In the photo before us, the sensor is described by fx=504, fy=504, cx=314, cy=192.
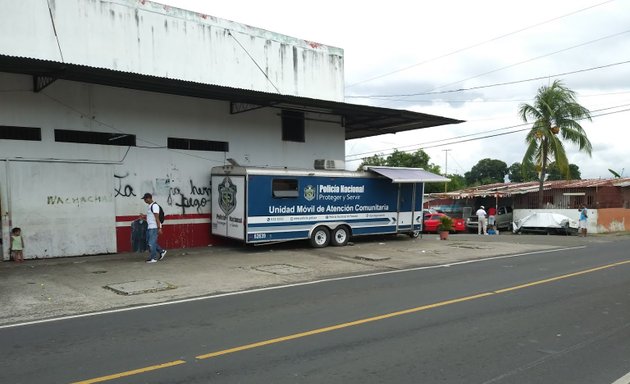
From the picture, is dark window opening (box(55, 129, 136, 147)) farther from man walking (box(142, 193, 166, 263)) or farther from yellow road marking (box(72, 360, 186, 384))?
yellow road marking (box(72, 360, 186, 384))

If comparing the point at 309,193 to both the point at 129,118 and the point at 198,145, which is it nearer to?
the point at 198,145

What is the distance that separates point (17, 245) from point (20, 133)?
2.97m

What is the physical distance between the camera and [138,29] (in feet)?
60.3

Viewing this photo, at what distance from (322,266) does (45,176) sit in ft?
25.7

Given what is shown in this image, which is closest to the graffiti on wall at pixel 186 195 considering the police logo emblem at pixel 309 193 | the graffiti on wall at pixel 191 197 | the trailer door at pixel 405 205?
the graffiti on wall at pixel 191 197

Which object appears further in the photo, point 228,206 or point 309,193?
point 309,193

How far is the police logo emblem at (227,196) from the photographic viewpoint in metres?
15.6

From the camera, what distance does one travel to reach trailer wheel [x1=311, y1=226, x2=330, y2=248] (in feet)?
55.3

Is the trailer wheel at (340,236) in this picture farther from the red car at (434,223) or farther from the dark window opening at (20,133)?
the red car at (434,223)

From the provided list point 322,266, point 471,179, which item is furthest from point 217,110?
point 471,179

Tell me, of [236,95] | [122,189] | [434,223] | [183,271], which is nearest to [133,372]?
[183,271]

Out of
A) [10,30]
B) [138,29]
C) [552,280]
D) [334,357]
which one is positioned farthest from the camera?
[138,29]

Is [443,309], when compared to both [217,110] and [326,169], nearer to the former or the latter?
[326,169]

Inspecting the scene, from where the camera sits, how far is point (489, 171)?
101250 mm
